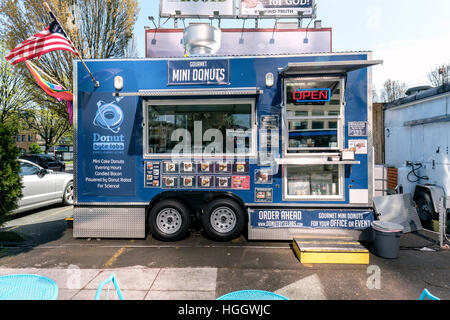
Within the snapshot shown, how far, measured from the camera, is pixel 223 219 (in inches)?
205

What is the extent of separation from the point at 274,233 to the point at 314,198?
103 cm

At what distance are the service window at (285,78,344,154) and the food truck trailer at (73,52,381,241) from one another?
0.02 metres

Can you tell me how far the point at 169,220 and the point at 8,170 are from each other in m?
2.87

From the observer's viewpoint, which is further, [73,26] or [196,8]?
[73,26]

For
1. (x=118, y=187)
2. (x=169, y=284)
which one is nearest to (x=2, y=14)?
(x=118, y=187)

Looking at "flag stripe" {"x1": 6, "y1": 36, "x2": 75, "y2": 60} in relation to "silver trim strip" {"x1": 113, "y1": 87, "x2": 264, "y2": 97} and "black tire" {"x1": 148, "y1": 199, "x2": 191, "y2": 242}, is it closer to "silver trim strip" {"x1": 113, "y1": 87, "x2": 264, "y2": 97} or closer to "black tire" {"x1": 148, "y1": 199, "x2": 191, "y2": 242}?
"silver trim strip" {"x1": 113, "y1": 87, "x2": 264, "y2": 97}

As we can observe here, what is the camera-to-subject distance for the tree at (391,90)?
3628 centimetres

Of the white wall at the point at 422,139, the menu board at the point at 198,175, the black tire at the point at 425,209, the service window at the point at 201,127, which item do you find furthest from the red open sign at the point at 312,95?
the black tire at the point at 425,209

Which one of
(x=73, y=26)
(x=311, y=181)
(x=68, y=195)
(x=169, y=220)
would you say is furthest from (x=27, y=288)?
(x=73, y=26)

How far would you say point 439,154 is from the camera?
575 cm

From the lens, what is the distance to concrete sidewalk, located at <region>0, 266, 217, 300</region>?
336 centimetres

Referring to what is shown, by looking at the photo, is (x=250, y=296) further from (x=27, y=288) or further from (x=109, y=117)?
(x=109, y=117)

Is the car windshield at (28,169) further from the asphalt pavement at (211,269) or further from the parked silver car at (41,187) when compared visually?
the asphalt pavement at (211,269)
